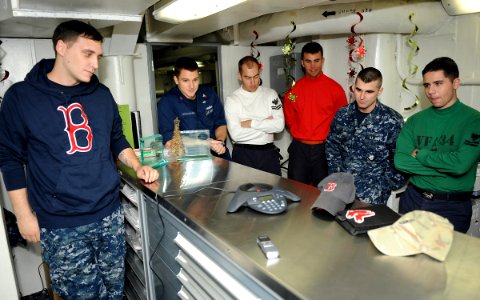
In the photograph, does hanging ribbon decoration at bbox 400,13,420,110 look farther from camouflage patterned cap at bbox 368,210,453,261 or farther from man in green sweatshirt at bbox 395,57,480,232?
camouflage patterned cap at bbox 368,210,453,261

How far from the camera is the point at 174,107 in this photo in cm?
292

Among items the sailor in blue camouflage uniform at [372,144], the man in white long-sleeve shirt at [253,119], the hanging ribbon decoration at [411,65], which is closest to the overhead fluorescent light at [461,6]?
the hanging ribbon decoration at [411,65]

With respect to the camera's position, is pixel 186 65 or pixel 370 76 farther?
pixel 186 65

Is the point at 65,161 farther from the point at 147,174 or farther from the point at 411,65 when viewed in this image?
the point at 411,65

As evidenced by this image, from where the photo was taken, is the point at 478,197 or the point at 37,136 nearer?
the point at 37,136

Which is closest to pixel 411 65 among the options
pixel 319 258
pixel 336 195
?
pixel 336 195

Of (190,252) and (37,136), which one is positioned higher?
(37,136)

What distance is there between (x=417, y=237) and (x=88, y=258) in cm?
161

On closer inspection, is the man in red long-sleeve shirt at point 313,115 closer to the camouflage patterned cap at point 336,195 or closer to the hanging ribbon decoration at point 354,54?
the hanging ribbon decoration at point 354,54

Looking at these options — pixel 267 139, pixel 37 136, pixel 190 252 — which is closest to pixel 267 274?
pixel 190 252

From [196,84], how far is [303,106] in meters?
1.13

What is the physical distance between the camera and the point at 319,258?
1042 millimetres

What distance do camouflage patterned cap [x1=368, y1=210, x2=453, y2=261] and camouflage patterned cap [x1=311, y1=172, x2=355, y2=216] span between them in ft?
0.83

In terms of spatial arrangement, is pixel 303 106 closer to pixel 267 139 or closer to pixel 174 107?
pixel 267 139
